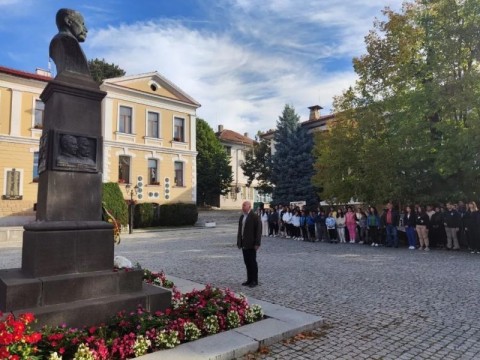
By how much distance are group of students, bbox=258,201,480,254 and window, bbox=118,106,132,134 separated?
669 inches

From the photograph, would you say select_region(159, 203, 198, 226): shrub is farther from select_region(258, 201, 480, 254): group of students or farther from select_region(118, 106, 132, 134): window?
select_region(258, 201, 480, 254): group of students

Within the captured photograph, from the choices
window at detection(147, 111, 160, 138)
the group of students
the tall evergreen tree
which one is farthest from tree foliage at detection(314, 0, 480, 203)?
window at detection(147, 111, 160, 138)

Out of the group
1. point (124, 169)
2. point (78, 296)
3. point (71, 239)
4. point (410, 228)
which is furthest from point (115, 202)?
point (78, 296)

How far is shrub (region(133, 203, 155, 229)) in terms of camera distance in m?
29.7

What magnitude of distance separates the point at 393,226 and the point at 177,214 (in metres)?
19.4

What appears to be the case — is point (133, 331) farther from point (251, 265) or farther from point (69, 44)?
point (69, 44)

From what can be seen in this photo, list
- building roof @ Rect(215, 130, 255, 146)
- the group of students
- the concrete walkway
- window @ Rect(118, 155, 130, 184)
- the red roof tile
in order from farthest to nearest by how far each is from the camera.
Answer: the red roof tile → building roof @ Rect(215, 130, 255, 146) → window @ Rect(118, 155, 130, 184) → the group of students → the concrete walkway

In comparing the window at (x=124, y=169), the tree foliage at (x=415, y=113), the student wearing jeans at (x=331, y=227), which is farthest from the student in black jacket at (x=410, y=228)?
the window at (x=124, y=169)

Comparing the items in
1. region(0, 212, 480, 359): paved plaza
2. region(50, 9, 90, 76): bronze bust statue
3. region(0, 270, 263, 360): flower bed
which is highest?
region(50, 9, 90, 76): bronze bust statue

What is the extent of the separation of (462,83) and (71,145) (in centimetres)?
1521

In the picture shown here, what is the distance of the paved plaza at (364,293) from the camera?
4684 mm

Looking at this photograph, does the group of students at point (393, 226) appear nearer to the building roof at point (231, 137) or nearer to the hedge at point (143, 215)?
the hedge at point (143, 215)

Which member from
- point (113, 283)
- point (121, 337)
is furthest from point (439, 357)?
point (113, 283)

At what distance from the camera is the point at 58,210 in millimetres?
5277
